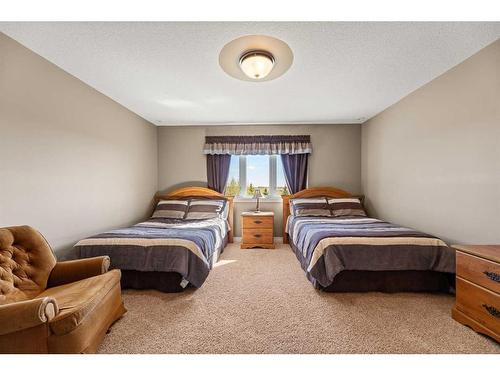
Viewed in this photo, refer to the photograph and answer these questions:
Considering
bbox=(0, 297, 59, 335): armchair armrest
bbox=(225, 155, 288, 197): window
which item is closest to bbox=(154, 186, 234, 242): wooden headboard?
bbox=(225, 155, 288, 197): window

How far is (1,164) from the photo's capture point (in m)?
1.76

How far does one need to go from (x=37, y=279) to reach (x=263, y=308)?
1715 millimetres

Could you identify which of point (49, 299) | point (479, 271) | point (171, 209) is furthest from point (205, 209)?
point (479, 271)

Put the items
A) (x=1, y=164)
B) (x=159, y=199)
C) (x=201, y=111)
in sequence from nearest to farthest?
(x=1, y=164) → (x=201, y=111) → (x=159, y=199)

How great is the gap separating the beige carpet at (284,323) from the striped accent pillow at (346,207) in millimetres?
1672

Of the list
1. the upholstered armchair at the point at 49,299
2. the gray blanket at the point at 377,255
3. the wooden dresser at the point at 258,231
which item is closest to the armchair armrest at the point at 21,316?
the upholstered armchair at the point at 49,299

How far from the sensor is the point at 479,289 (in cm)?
156

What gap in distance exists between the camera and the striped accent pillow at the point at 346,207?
12.4 ft

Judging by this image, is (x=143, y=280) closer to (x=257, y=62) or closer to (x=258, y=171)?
(x=257, y=62)

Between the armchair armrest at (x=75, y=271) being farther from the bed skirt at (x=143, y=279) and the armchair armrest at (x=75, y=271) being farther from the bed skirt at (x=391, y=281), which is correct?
the bed skirt at (x=391, y=281)

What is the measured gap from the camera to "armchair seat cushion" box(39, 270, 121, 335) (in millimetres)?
1217

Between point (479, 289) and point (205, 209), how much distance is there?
10.7 ft
